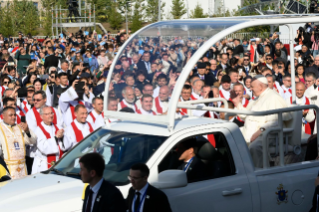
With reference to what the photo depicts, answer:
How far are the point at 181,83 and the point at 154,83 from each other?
20.8 inches

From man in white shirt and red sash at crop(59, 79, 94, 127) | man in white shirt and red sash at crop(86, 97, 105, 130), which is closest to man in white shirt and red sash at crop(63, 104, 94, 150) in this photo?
man in white shirt and red sash at crop(86, 97, 105, 130)

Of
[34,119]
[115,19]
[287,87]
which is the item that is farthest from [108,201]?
[115,19]

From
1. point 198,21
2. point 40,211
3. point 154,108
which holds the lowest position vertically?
point 40,211

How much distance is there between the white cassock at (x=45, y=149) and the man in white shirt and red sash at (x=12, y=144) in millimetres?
211

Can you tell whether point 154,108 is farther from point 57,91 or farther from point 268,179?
point 57,91

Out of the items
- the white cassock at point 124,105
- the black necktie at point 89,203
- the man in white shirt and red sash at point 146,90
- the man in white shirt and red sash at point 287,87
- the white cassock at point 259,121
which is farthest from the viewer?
the man in white shirt and red sash at point 287,87

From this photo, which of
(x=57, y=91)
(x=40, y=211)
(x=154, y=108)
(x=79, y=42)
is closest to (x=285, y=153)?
(x=154, y=108)

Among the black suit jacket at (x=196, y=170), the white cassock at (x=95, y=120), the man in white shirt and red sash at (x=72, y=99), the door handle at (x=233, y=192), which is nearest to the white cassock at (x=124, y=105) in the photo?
the black suit jacket at (x=196, y=170)

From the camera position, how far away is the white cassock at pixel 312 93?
916cm

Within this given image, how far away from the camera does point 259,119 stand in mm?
6223

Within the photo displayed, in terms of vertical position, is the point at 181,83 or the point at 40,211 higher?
the point at 181,83

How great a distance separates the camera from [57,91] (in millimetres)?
11328

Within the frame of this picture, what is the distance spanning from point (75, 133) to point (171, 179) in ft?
11.6

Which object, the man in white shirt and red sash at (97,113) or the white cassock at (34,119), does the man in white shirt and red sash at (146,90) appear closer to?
the man in white shirt and red sash at (97,113)
